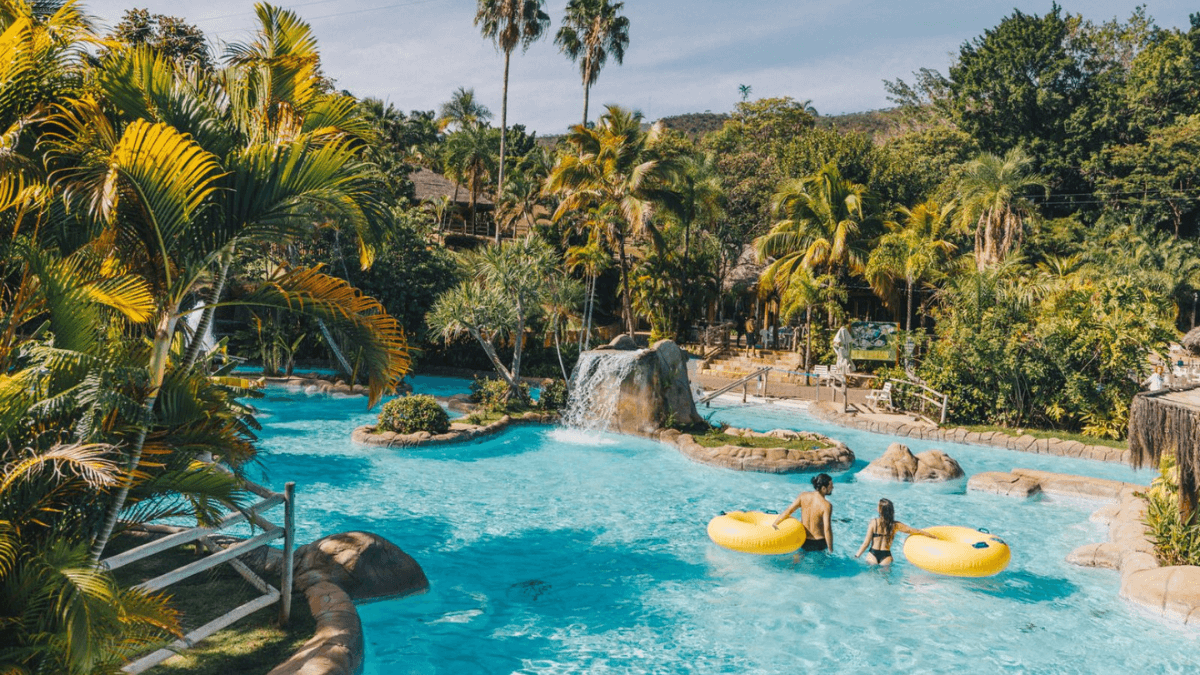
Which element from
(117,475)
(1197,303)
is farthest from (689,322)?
(117,475)

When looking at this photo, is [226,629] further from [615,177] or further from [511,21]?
[511,21]

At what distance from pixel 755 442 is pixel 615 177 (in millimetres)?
11955

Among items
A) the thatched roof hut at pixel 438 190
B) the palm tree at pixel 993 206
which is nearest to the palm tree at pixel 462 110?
the thatched roof hut at pixel 438 190

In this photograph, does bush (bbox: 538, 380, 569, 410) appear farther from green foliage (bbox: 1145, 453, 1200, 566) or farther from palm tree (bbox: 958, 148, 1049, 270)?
palm tree (bbox: 958, 148, 1049, 270)

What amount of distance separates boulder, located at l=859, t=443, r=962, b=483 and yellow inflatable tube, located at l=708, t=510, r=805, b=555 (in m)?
4.81

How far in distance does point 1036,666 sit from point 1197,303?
124 ft

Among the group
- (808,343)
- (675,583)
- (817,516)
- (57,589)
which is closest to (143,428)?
(57,589)

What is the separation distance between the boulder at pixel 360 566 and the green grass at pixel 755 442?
7.98m

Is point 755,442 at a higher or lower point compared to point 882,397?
lower

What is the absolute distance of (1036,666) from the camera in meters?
7.65

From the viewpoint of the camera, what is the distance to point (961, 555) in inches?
368

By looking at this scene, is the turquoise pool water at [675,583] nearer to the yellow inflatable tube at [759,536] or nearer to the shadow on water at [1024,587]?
the shadow on water at [1024,587]

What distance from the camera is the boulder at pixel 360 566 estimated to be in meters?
8.14

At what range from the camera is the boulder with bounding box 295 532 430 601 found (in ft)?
26.7
